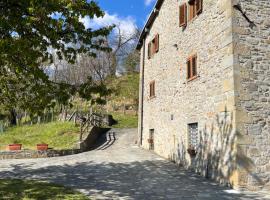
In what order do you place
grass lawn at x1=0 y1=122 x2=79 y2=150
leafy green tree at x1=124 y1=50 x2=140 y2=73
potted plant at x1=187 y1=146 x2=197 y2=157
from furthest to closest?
leafy green tree at x1=124 y1=50 x2=140 y2=73 → grass lawn at x1=0 y1=122 x2=79 y2=150 → potted plant at x1=187 y1=146 x2=197 y2=157

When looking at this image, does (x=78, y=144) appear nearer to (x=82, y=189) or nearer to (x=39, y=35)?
(x=82, y=189)

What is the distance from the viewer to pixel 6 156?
19.2 metres

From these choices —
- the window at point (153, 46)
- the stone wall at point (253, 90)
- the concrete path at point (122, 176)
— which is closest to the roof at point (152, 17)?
the window at point (153, 46)

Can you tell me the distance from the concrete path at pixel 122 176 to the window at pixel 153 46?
6.16 metres

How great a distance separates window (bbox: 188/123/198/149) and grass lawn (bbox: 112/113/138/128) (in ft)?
56.5

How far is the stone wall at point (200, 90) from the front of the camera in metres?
12.4

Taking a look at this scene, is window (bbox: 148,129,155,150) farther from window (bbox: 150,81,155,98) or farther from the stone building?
the stone building

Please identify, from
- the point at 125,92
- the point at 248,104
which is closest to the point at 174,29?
the point at 248,104

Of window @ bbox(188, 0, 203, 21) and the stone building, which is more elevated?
window @ bbox(188, 0, 203, 21)

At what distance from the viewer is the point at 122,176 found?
13.8m

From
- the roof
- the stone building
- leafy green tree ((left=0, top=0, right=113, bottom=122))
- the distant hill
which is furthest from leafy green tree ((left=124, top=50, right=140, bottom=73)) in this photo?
leafy green tree ((left=0, top=0, right=113, bottom=122))

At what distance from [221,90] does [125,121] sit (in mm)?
22340

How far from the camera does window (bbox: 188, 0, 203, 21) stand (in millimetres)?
14944

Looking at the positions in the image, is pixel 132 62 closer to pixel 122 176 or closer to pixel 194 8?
pixel 194 8
